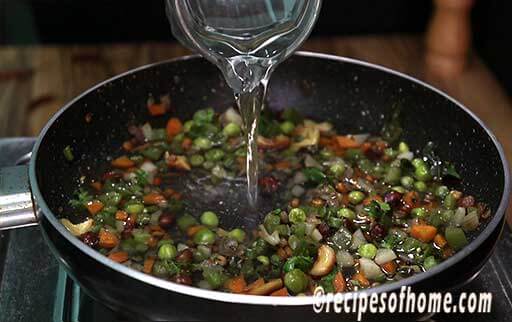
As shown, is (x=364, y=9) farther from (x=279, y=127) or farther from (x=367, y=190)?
(x=367, y=190)

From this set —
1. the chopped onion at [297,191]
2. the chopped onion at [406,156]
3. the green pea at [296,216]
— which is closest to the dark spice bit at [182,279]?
the green pea at [296,216]

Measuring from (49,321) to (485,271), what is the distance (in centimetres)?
72

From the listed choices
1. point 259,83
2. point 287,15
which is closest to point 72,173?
point 259,83

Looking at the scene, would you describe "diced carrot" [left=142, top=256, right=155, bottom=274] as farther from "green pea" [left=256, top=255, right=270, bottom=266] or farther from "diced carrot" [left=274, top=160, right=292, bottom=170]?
"diced carrot" [left=274, top=160, right=292, bottom=170]

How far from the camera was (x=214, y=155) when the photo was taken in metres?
1.50

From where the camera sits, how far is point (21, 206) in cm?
109

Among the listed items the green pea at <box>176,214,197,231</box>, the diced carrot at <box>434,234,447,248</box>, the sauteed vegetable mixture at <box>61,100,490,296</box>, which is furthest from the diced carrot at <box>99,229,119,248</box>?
the diced carrot at <box>434,234,447,248</box>

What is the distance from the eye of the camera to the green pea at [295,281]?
1.12m

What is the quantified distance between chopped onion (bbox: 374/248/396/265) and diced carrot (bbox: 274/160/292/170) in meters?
0.33

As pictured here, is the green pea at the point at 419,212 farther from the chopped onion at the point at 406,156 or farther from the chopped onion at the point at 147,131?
the chopped onion at the point at 147,131

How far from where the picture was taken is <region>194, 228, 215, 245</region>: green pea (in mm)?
1273

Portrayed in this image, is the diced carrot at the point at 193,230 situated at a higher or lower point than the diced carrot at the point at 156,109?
lower

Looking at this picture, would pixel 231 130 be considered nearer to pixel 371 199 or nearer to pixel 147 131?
pixel 147 131

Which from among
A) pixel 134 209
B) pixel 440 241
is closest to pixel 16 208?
pixel 134 209
